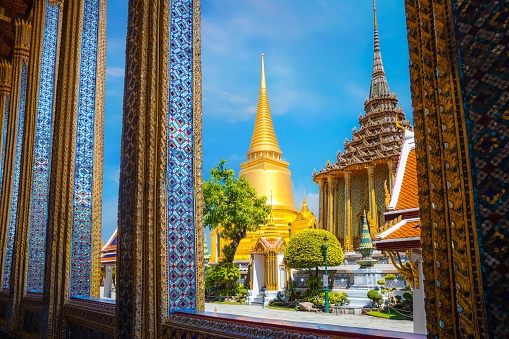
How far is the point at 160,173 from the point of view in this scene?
9.76 ft

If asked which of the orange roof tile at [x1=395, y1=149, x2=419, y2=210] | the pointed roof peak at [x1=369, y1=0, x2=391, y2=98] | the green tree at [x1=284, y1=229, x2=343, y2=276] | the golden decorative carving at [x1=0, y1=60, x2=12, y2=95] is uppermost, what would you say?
the pointed roof peak at [x1=369, y1=0, x2=391, y2=98]

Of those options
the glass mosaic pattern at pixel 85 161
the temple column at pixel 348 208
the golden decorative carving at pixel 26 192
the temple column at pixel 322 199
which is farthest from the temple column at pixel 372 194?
the glass mosaic pattern at pixel 85 161

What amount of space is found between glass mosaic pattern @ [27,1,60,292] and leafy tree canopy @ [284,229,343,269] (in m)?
9.43

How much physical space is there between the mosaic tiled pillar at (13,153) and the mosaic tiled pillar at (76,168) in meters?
3.19

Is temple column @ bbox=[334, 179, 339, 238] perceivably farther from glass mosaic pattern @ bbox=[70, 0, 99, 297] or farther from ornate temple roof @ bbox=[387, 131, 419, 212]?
glass mosaic pattern @ bbox=[70, 0, 99, 297]

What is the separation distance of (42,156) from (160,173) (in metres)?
4.21

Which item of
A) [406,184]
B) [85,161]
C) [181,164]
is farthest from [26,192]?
[406,184]

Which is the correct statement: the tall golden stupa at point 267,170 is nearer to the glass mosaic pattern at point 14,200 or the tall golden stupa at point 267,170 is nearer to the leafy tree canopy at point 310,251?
the leafy tree canopy at point 310,251

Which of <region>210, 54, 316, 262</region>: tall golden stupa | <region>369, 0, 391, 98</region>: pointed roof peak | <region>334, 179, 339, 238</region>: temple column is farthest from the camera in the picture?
<region>210, 54, 316, 262</region>: tall golden stupa

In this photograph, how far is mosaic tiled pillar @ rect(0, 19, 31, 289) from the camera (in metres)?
7.93

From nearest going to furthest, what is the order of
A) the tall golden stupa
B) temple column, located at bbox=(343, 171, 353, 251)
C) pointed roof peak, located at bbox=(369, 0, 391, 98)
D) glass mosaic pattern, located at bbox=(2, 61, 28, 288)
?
1. glass mosaic pattern, located at bbox=(2, 61, 28, 288)
2. temple column, located at bbox=(343, 171, 353, 251)
3. pointed roof peak, located at bbox=(369, 0, 391, 98)
4. the tall golden stupa

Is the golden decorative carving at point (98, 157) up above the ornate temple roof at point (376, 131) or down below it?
below

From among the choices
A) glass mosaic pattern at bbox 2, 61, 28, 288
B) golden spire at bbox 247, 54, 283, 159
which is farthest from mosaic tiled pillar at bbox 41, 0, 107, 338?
golden spire at bbox 247, 54, 283, 159

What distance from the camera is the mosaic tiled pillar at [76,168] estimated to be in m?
4.72
